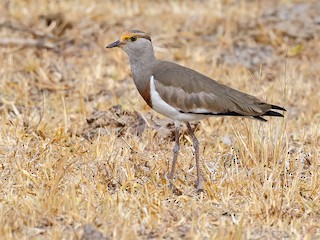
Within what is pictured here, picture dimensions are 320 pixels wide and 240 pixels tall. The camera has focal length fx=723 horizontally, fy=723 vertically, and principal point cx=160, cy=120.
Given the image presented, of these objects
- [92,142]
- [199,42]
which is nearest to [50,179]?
[92,142]

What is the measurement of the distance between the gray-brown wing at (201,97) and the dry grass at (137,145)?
41cm

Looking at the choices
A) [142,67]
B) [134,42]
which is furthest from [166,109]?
[134,42]

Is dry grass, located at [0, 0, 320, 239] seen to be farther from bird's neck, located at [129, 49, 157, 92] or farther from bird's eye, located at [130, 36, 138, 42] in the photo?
bird's eye, located at [130, 36, 138, 42]

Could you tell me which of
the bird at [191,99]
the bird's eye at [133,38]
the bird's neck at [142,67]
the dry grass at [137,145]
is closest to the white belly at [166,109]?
the bird at [191,99]

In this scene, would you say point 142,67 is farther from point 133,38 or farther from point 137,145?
point 137,145

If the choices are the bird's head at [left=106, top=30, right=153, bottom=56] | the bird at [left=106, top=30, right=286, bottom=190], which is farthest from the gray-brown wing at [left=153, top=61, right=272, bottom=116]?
the bird's head at [left=106, top=30, right=153, bottom=56]

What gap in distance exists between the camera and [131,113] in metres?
7.20

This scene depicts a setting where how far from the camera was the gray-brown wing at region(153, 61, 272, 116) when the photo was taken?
18.4 feet

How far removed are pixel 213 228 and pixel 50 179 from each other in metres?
1.36

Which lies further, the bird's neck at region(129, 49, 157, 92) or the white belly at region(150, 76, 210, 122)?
the bird's neck at region(129, 49, 157, 92)

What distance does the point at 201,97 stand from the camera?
5668 millimetres

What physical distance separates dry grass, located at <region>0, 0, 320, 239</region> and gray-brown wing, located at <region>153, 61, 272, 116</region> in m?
0.41

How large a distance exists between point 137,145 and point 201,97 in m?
0.98

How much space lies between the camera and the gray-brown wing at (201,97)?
562cm
